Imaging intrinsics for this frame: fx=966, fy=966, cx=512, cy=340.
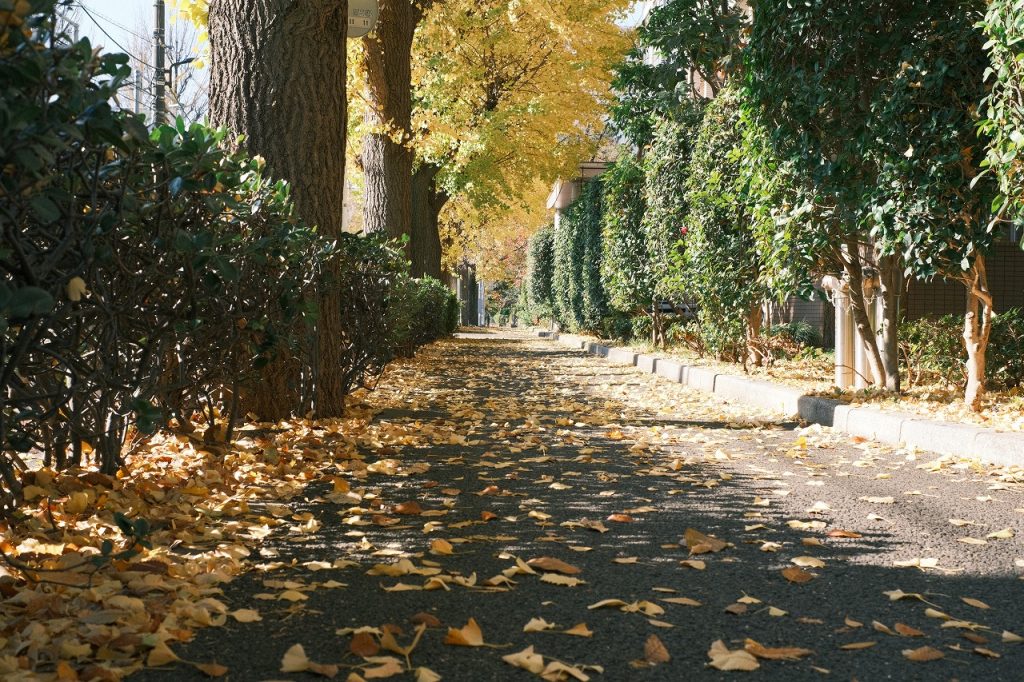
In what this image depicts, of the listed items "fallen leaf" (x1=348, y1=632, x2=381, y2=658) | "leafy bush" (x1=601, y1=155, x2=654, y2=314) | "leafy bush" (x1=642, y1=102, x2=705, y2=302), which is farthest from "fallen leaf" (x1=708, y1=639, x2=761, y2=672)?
"leafy bush" (x1=601, y1=155, x2=654, y2=314)

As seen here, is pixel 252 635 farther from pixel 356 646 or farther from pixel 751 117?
pixel 751 117

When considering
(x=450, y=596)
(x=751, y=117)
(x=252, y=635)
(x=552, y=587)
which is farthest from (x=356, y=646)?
(x=751, y=117)

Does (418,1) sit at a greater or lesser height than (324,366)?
greater

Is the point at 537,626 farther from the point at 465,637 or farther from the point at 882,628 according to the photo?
the point at 882,628

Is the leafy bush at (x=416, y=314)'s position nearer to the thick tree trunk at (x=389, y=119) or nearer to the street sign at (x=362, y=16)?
the thick tree trunk at (x=389, y=119)

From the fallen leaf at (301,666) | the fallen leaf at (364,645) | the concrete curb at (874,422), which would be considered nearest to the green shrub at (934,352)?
the concrete curb at (874,422)

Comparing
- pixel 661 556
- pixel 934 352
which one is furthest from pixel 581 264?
pixel 661 556

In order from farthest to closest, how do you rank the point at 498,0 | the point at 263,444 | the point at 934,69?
1. the point at 498,0
2. the point at 934,69
3. the point at 263,444

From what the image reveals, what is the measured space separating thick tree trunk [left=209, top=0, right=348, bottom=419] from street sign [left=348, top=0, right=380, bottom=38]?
10.5 ft

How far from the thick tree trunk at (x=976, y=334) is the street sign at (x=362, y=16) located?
6.83 m

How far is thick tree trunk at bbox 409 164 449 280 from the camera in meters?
22.3

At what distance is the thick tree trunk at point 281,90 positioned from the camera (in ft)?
24.2

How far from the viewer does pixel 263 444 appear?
6211 mm

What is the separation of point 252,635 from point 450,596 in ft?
2.27
